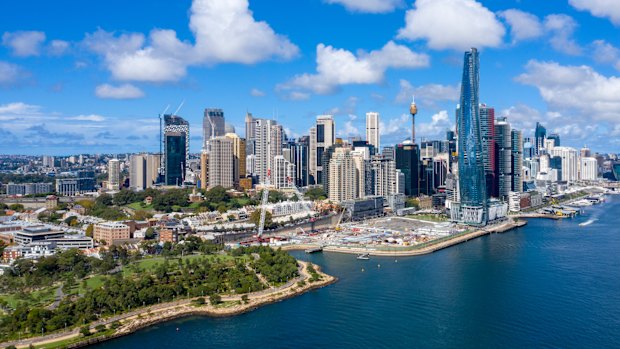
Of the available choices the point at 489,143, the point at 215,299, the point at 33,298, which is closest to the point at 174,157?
the point at 489,143

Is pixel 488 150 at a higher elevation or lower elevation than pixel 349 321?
higher

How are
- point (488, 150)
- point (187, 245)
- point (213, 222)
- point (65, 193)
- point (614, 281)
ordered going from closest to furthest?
point (614, 281) → point (187, 245) → point (213, 222) → point (488, 150) → point (65, 193)

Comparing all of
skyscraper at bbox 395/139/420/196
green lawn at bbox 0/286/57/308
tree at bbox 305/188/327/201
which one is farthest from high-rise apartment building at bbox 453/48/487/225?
green lawn at bbox 0/286/57/308

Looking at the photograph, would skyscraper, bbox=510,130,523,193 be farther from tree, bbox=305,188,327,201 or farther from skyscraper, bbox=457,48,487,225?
tree, bbox=305,188,327,201

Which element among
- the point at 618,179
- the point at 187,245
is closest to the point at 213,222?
the point at 187,245

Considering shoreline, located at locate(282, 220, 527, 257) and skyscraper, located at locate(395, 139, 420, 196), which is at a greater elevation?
skyscraper, located at locate(395, 139, 420, 196)

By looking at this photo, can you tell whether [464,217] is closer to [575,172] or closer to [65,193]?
[65,193]
